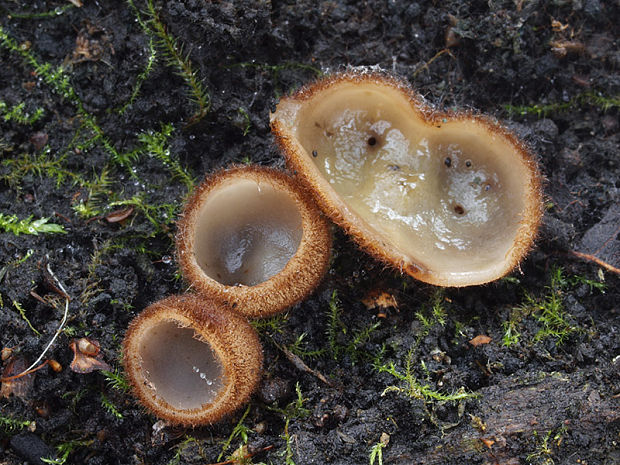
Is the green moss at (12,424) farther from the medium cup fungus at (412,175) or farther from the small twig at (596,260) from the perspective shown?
the small twig at (596,260)

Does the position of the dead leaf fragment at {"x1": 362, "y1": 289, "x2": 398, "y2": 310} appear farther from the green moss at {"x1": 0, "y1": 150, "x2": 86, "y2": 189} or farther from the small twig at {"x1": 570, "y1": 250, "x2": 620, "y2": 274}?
the green moss at {"x1": 0, "y1": 150, "x2": 86, "y2": 189}

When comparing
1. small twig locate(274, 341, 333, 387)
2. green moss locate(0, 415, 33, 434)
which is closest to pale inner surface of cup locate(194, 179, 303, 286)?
small twig locate(274, 341, 333, 387)

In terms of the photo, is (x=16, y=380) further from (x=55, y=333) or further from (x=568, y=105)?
(x=568, y=105)

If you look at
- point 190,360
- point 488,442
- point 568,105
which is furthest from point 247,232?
point 568,105

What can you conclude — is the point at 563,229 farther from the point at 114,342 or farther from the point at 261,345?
the point at 114,342

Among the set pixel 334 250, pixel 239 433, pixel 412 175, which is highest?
pixel 412 175

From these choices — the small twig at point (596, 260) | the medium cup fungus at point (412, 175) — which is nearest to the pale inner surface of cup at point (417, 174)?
the medium cup fungus at point (412, 175)

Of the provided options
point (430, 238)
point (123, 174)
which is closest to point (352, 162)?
point (430, 238)

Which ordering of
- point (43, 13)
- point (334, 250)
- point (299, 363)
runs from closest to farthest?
point (299, 363) → point (334, 250) → point (43, 13)
